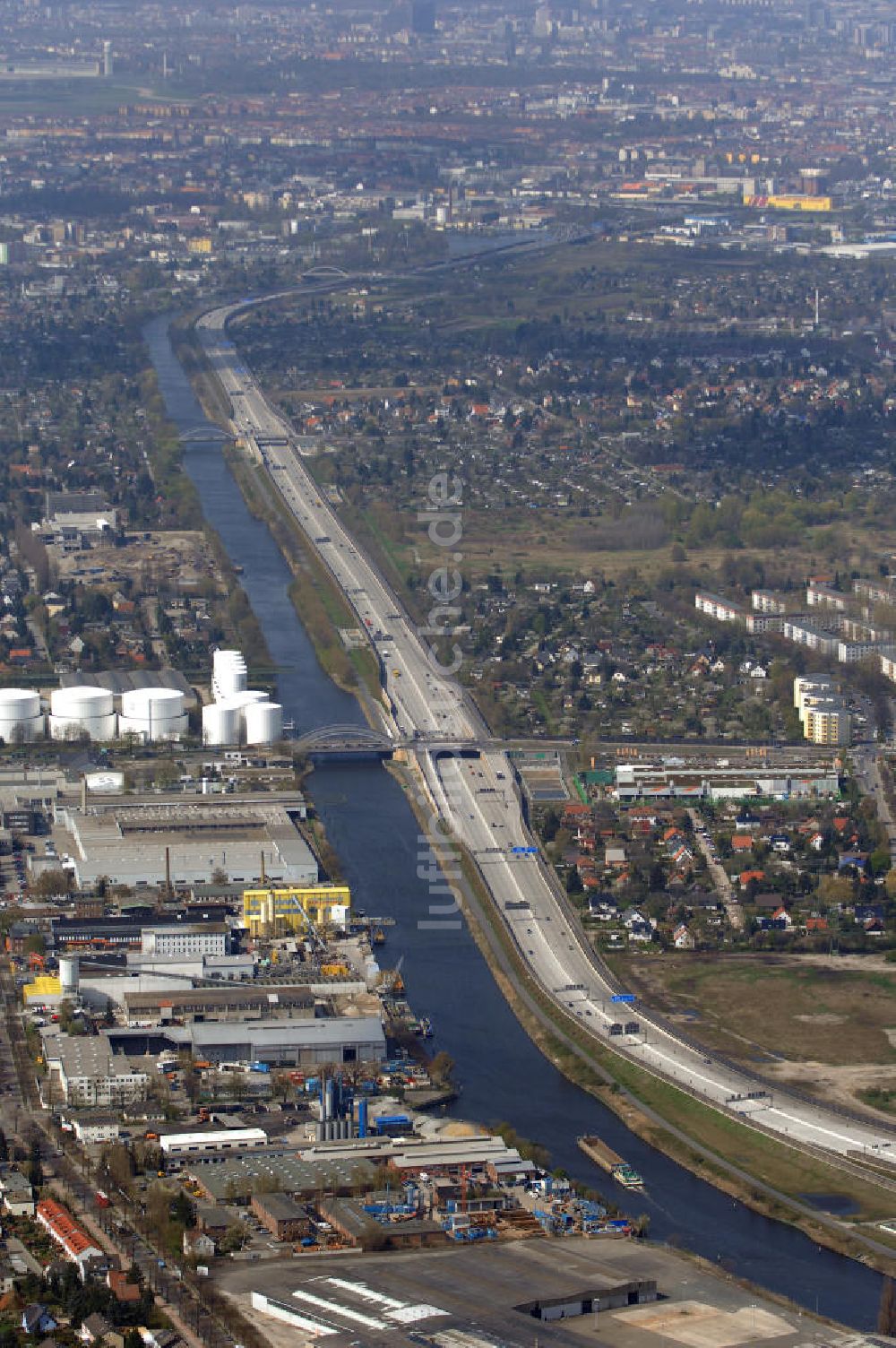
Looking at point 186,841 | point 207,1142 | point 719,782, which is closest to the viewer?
point 207,1142

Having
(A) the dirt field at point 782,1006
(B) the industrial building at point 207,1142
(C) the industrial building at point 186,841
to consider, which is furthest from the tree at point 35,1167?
(C) the industrial building at point 186,841

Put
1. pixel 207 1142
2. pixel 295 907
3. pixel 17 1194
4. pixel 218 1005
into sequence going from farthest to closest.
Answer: pixel 295 907 → pixel 218 1005 → pixel 207 1142 → pixel 17 1194

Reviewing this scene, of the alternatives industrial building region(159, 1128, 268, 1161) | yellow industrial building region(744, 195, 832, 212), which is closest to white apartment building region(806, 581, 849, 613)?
industrial building region(159, 1128, 268, 1161)

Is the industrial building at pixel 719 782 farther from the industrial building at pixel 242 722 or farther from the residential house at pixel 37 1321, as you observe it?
the residential house at pixel 37 1321

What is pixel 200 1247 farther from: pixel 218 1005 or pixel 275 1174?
pixel 218 1005

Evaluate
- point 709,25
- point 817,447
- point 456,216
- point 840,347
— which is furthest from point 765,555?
point 709,25

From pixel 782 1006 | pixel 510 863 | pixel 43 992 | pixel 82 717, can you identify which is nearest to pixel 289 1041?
pixel 43 992
